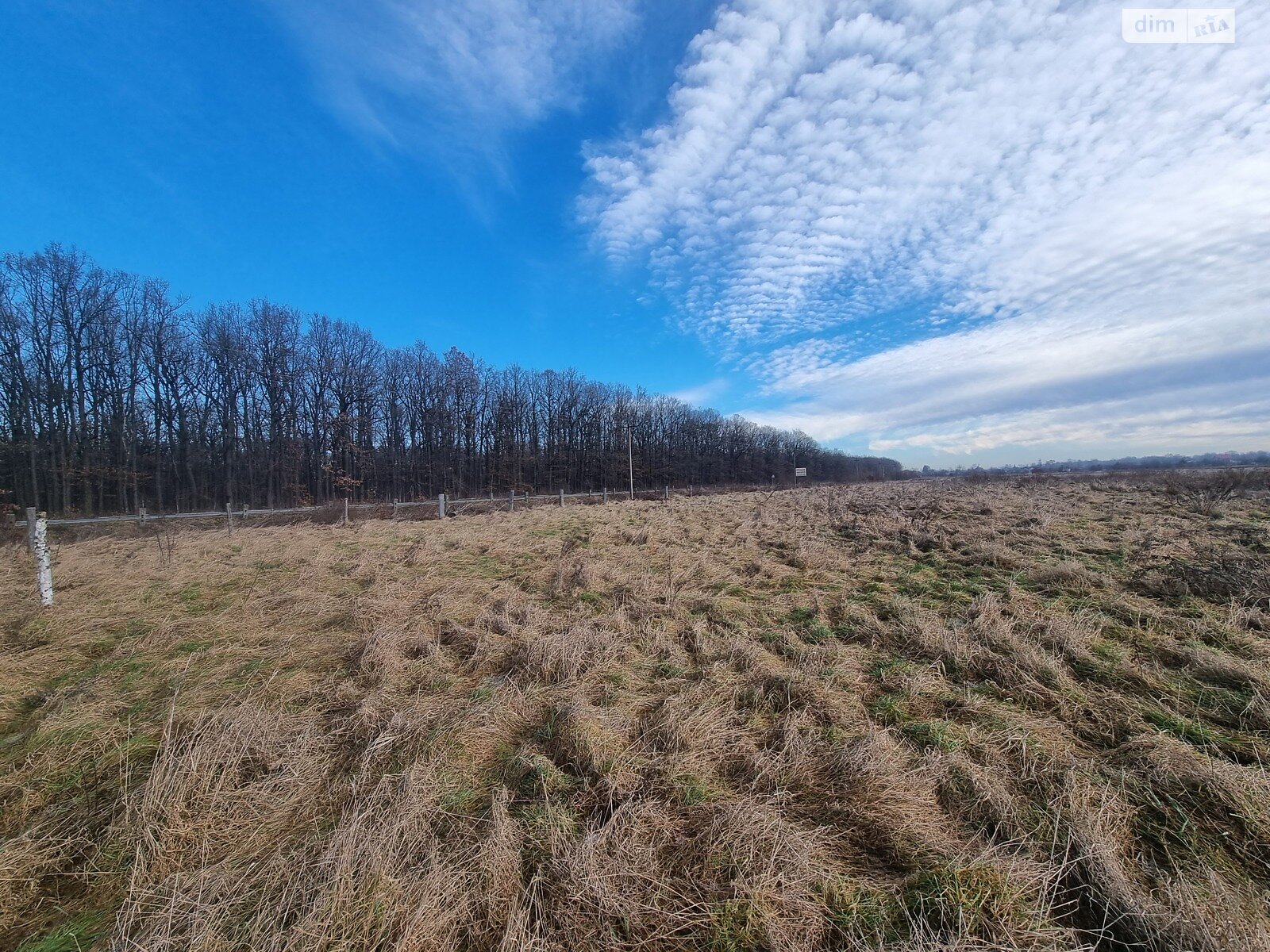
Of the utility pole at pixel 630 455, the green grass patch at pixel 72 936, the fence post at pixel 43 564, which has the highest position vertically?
the utility pole at pixel 630 455

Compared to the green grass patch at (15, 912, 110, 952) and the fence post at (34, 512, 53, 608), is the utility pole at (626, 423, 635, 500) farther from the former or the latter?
the green grass patch at (15, 912, 110, 952)

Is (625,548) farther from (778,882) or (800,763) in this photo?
(778,882)

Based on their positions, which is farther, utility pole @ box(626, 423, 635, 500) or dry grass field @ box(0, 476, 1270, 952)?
utility pole @ box(626, 423, 635, 500)

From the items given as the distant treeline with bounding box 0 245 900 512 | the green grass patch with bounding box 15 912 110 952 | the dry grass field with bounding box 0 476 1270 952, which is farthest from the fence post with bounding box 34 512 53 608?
the distant treeline with bounding box 0 245 900 512

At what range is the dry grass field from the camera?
214 centimetres

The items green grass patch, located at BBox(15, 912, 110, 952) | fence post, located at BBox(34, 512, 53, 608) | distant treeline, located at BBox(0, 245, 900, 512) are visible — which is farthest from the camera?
distant treeline, located at BBox(0, 245, 900, 512)

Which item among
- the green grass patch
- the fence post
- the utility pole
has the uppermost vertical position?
the utility pole

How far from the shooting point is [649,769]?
3.19 m

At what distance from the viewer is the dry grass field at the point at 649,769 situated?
2.14m

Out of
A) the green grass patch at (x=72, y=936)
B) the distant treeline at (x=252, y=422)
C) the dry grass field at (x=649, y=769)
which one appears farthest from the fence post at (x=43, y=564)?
the distant treeline at (x=252, y=422)

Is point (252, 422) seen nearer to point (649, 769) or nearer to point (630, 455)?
point (630, 455)

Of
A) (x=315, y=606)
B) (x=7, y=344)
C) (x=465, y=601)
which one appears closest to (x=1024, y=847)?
(x=465, y=601)

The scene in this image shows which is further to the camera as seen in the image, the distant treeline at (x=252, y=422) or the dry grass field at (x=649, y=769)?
the distant treeline at (x=252, y=422)

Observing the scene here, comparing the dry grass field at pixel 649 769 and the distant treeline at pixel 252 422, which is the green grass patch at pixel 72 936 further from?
the distant treeline at pixel 252 422
